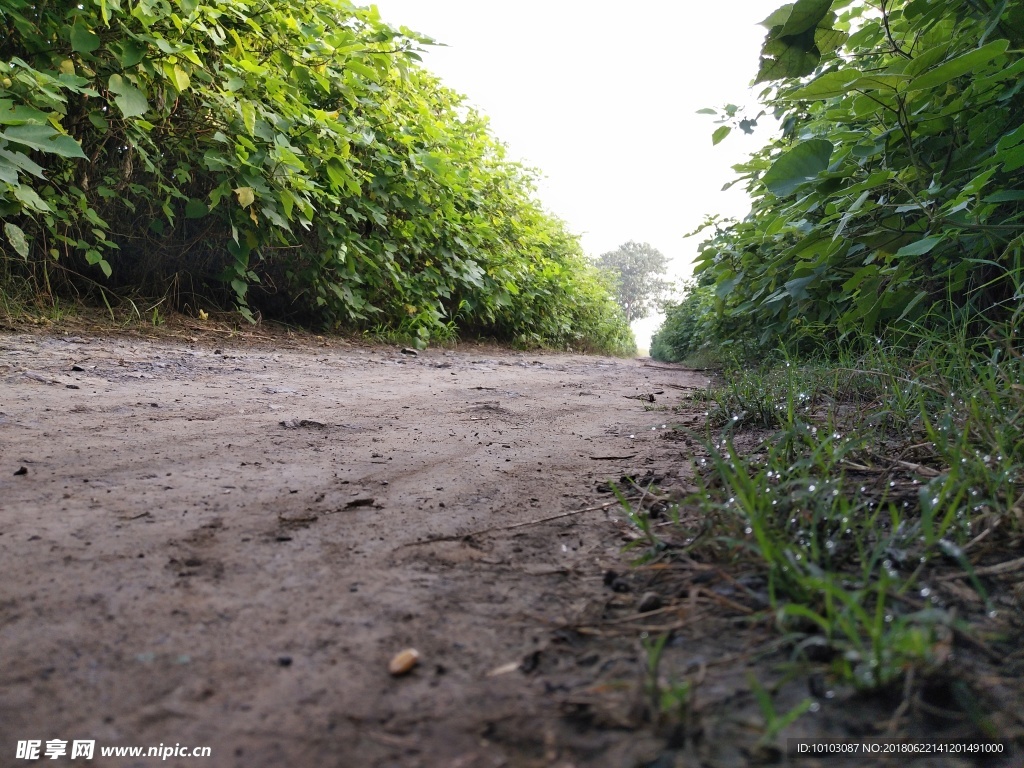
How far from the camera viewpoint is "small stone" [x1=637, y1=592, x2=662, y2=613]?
0.93 m

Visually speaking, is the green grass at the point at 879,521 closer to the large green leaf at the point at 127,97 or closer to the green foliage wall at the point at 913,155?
the green foliage wall at the point at 913,155

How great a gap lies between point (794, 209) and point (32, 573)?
9.33ft

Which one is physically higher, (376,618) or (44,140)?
(44,140)

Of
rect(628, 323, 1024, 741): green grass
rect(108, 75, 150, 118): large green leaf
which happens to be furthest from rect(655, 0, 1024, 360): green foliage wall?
rect(108, 75, 150, 118): large green leaf

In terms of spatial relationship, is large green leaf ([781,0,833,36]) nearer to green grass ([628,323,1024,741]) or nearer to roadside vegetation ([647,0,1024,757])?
roadside vegetation ([647,0,1024,757])

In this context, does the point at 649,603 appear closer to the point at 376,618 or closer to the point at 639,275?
the point at 376,618

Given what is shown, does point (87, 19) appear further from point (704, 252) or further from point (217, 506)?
point (704, 252)

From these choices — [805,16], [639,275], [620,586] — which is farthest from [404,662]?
[639,275]

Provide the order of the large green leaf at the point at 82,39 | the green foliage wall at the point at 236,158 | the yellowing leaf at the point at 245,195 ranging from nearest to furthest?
the large green leaf at the point at 82,39 < the green foliage wall at the point at 236,158 < the yellowing leaf at the point at 245,195

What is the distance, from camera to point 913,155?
6.84 feet

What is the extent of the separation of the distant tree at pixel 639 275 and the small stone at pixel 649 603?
128 ft

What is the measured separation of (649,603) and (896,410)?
1166 mm

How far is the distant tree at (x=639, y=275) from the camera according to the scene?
39.5m

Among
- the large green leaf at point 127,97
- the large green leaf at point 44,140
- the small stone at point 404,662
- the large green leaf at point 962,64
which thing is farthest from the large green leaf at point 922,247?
the large green leaf at point 127,97
